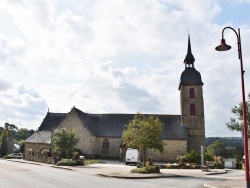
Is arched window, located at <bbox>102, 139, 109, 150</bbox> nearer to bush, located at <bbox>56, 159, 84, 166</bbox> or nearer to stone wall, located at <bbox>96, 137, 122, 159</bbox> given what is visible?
stone wall, located at <bbox>96, 137, 122, 159</bbox>

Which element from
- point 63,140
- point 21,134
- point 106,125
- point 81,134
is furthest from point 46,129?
point 21,134

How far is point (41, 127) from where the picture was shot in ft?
174

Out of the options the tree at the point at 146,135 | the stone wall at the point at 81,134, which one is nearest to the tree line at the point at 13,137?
the stone wall at the point at 81,134

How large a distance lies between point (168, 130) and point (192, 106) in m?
5.42

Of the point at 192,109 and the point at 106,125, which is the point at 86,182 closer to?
the point at 192,109

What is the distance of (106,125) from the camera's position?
4969 centimetres

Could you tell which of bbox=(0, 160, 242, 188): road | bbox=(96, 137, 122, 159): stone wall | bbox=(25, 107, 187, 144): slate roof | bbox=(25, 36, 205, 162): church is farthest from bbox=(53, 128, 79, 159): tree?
bbox=(0, 160, 242, 188): road

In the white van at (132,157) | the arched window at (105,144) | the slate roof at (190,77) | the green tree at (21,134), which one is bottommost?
the white van at (132,157)

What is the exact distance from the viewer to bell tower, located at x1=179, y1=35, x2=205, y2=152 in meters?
45.3

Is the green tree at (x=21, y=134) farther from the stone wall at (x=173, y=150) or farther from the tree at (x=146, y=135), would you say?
the tree at (x=146, y=135)

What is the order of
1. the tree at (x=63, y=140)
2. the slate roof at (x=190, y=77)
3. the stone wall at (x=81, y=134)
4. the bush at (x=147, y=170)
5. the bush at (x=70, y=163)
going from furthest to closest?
the slate roof at (x=190, y=77) → the stone wall at (x=81, y=134) → the tree at (x=63, y=140) → the bush at (x=70, y=163) → the bush at (x=147, y=170)

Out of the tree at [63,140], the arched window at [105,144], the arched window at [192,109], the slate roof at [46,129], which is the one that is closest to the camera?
the tree at [63,140]

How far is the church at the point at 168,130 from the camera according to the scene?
44.6 meters

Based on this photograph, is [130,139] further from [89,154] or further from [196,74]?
[196,74]
